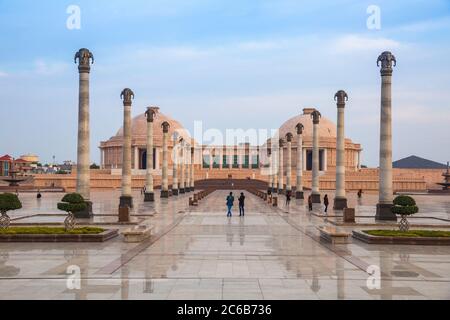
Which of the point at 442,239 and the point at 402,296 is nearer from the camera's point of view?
the point at 402,296

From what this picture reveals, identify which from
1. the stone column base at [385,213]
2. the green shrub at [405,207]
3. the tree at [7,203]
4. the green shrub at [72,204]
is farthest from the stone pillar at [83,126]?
the green shrub at [405,207]

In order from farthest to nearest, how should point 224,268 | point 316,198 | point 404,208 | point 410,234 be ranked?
point 316,198
point 404,208
point 410,234
point 224,268

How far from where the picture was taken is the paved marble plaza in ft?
40.5

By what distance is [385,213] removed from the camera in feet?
106

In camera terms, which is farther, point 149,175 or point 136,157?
point 136,157

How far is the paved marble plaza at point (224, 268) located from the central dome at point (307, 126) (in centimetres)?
12285

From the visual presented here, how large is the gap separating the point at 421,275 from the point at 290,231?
11.7m

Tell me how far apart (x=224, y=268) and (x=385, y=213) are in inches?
743

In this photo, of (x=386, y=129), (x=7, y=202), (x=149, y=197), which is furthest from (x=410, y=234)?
(x=149, y=197)

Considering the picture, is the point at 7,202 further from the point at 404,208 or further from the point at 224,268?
the point at 404,208

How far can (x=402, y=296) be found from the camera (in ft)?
39.4

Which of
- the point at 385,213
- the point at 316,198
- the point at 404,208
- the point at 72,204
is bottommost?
the point at 316,198
